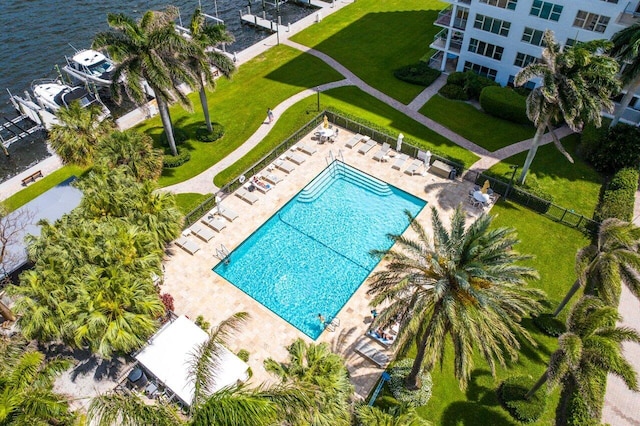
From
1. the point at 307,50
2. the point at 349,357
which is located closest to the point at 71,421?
the point at 349,357

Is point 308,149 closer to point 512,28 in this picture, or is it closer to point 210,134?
point 210,134

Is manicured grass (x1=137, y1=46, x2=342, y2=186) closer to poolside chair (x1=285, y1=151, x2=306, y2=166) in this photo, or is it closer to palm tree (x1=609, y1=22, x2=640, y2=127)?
poolside chair (x1=285, y1=151, x2=306, y2=166)

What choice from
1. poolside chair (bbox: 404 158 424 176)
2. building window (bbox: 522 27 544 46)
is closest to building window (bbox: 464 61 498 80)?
building window (bbox: 522 27 544 46)

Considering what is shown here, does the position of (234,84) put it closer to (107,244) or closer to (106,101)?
(106,101)

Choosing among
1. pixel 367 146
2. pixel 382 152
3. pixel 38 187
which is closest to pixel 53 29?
pixel 38 187

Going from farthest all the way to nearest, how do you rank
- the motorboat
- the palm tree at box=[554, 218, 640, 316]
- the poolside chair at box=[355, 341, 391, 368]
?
the motorboat, the poolside chair at box=[355, 341, 391, 368], the palm tree at box=[554, 218, 640, 316]

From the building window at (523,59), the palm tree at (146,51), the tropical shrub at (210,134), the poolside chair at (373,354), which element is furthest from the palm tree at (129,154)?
the building window at (523,59)

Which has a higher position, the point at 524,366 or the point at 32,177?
the point at 32,177

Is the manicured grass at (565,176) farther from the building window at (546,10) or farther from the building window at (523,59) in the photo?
the building window at (546,10)
